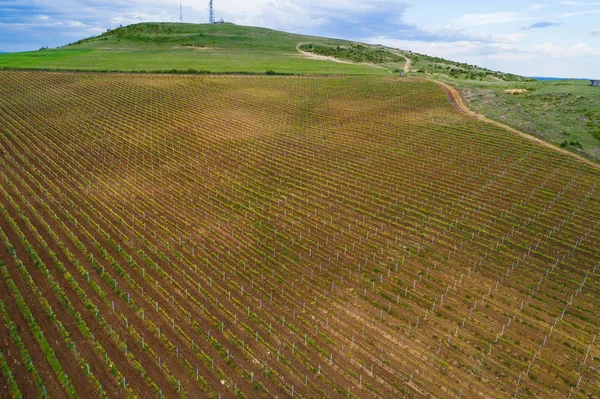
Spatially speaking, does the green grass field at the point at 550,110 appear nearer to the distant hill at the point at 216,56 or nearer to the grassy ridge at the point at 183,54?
the distant hill at the point at 216,56

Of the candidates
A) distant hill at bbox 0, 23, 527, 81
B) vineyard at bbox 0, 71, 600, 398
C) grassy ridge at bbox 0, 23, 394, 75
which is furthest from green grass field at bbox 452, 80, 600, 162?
grassy ridge at bbox 0, 23, 394, 75

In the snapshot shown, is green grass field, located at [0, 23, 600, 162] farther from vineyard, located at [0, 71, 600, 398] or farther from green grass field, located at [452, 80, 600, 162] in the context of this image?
vineyard, located at [0, 71, 600, 398]

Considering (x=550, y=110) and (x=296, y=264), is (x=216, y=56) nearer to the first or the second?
(x=550, y=110)

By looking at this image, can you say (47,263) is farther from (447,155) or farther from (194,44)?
(194,44)

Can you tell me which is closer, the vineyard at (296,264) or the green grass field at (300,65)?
the vineyard at (296,264)

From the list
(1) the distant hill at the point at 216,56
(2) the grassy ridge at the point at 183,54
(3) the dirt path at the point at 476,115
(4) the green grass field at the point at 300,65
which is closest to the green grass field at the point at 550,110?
(4) the green grass field at the point at 300,65

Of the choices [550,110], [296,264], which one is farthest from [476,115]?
[296,264]

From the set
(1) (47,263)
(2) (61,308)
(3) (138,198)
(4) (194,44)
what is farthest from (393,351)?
(4) (194,44)
